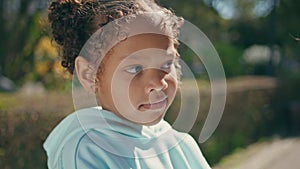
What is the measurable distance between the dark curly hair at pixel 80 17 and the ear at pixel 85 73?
0.05 meters

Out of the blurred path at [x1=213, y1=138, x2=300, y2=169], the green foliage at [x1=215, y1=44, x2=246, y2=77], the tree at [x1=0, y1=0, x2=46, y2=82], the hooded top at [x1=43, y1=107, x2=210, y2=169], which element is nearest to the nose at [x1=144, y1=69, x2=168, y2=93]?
the hooded top at [x1=43, y1=107, x2=210, y2=169]

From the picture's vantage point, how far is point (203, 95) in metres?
6.01

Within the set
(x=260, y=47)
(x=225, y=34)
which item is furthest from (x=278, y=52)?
(x=225, y=34)

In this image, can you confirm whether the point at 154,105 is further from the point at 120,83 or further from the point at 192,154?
the point at 192,154

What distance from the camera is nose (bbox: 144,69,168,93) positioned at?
1.33 metres

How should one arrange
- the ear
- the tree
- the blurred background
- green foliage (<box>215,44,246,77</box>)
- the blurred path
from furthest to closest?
green foliage (<box>215,44,246,77</box>) → the tree → the blurred path → the blurred background → the ear

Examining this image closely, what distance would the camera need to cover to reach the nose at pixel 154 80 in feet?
4.37

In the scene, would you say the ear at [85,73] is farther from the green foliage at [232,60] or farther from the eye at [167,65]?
the green foliage at [232,60]

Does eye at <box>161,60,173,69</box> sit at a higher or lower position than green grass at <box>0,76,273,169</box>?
higher

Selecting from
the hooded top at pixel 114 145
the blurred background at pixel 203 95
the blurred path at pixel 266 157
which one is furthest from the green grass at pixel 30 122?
the hooded top at pixel 114 145

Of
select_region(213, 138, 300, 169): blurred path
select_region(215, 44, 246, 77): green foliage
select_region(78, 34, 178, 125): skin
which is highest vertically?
select_region(78, 34, 178, 125): skin

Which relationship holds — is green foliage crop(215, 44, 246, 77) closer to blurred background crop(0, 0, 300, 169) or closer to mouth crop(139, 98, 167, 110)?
blurred background crop(0, 0, 300, 169)

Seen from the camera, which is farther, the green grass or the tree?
the tree

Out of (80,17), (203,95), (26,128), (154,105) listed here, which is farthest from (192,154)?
(203,95)
